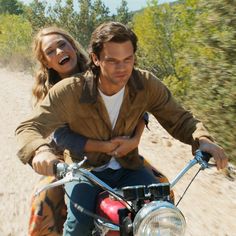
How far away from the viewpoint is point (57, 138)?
2.98 meters

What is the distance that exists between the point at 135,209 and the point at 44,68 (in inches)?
82.1

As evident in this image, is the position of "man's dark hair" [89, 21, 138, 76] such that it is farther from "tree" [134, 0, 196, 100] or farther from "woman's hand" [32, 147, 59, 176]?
"tree" [134, 0, 196, 100]

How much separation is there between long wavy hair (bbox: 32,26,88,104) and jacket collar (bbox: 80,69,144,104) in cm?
88

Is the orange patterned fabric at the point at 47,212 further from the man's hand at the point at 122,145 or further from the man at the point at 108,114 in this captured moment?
the man's hand at the point at 122,145

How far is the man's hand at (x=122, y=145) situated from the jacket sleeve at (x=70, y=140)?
19 centimetres

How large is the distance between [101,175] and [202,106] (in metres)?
1.72

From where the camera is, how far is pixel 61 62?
372cm

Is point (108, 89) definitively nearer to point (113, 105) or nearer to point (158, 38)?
point (113, 105)

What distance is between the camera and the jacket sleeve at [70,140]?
281cm

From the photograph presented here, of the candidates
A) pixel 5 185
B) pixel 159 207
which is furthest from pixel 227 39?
pixel 5 185

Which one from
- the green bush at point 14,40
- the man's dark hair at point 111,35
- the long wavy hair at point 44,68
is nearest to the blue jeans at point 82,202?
the man's dark hair at point 111,35

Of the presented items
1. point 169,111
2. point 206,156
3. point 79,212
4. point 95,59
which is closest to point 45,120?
point 95,59

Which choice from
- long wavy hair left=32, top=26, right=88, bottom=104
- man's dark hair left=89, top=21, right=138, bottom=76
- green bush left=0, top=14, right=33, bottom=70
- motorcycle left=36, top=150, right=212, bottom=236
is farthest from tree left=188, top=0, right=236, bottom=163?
green bush left=0, top=14, right=33, bottom=70

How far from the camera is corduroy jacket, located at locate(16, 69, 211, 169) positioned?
274 cm
